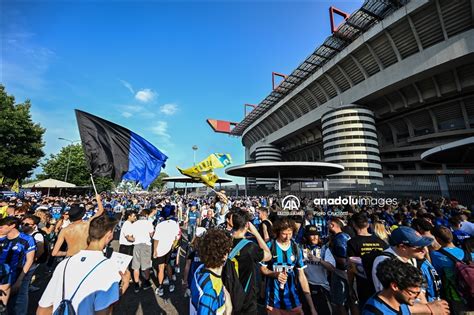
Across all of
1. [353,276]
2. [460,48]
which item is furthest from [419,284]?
[460,48]

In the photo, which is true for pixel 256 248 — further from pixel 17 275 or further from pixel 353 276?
pixel 17 275

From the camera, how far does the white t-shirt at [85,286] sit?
163cm

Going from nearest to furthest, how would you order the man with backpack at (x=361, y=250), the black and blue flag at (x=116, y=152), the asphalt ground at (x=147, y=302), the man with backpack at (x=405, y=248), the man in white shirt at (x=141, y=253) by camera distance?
the man with backpack at (x=405, y=248) < the man with backpack at (x=361, y=250) < the asphalt ground at (x=147, y=302) < the black and blue flag at (x=116, y=152) < the man in white shirt at (x=141, y=253)

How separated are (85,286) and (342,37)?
136ft

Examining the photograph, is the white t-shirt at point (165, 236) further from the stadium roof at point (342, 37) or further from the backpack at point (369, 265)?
the stadium roof at point (342, 37)

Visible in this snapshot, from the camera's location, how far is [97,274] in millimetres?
1716

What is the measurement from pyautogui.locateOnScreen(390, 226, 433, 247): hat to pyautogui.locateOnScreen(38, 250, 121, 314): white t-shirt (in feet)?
9.23

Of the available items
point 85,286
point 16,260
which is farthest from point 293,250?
point 16,260

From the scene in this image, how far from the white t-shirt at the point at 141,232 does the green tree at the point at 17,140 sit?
24.0m

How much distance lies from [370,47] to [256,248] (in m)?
39.3

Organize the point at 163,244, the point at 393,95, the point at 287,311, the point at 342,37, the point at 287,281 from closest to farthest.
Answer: the point at 287,311 < the point at 287,281 < the point at 163,244 < the point at 342,37 < the point at 393,95

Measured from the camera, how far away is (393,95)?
35094mm

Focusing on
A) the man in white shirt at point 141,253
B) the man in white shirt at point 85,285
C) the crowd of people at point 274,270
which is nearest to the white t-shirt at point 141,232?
the man in white shirt at point 141,253

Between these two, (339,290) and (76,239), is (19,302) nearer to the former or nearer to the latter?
(76,239)
